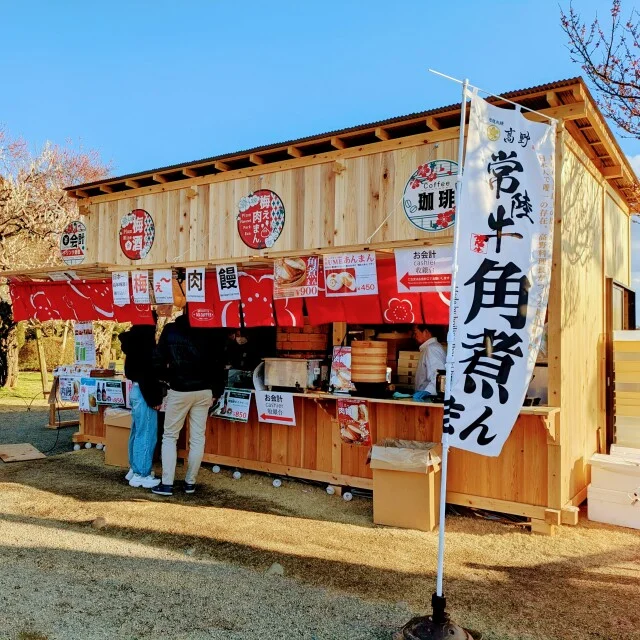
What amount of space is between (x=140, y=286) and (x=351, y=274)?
344 cm

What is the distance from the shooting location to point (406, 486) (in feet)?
19.1

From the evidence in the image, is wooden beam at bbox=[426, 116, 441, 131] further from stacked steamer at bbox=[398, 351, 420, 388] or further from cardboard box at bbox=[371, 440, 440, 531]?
cardboard box at bbox=[371, 440, 440, 531]

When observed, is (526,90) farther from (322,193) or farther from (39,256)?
(39,256)

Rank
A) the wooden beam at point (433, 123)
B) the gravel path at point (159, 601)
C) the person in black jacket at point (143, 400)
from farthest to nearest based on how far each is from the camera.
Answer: the person in black jacket at point (143, 400) < the wooden beam at point (433, 123) < the gravel path at point (159, 601)

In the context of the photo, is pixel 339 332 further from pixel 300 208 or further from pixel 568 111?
pixel 568 111

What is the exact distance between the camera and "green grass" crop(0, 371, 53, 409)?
1476 cm

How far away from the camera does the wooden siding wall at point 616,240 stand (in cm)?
831

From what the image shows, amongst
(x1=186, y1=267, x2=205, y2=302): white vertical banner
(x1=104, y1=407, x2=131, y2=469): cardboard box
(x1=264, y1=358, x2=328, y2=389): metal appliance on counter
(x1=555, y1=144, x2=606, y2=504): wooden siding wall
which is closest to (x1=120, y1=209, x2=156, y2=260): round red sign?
(x1=186, y1=267, x2=205, y2=302): white vertical banner

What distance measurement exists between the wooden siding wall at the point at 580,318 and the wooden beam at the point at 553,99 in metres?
0.54

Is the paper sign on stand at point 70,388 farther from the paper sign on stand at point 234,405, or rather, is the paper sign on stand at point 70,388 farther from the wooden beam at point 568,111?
the wooden beam at point 568,111

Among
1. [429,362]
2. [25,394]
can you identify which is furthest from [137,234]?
[25,394]

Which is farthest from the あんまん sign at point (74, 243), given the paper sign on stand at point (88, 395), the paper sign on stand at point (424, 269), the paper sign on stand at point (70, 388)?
the paper sign on stand at point (424, 269)

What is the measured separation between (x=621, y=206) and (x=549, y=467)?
5772mm

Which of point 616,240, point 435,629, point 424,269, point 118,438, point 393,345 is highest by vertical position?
point 616,240
